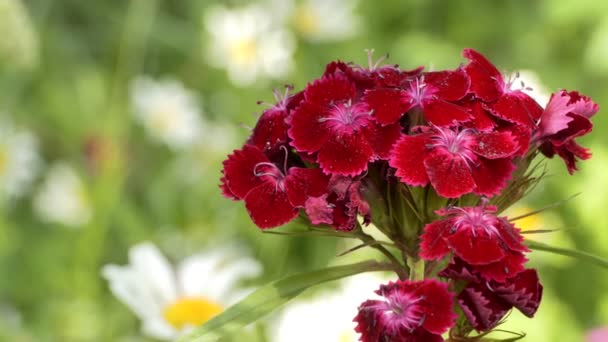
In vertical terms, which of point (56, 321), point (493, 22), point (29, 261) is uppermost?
point (493, 22)

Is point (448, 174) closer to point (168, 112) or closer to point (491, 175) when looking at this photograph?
point (491, 175)

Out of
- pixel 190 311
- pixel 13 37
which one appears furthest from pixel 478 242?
pixel 13 37

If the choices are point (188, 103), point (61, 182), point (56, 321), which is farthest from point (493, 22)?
point (56, 321)

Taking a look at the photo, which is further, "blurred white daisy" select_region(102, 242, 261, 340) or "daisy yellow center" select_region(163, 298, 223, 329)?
"daisy yellow center" select_region(163, 298, 223, 329)

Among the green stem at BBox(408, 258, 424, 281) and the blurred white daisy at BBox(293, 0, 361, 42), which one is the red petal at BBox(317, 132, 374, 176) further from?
the blurred white daisy at BBox(293, 0, 361, 42)

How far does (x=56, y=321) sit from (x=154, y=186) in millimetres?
585

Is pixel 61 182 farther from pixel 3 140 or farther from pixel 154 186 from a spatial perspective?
pixel 154 186

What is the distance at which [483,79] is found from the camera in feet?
3.11

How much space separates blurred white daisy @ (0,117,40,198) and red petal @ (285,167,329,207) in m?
2.34

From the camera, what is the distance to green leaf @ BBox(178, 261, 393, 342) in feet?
3.02

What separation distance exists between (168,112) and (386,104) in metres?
2.48

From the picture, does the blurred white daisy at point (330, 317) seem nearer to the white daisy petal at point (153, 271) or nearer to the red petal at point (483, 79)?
the white daisy petal at point (153, 271)

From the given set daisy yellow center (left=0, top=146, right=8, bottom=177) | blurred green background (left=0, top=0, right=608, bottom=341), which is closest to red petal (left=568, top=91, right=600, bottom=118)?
blurred green background (left=0, top=0, right=608, bottom=341)

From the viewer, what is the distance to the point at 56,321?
242 centimetres
